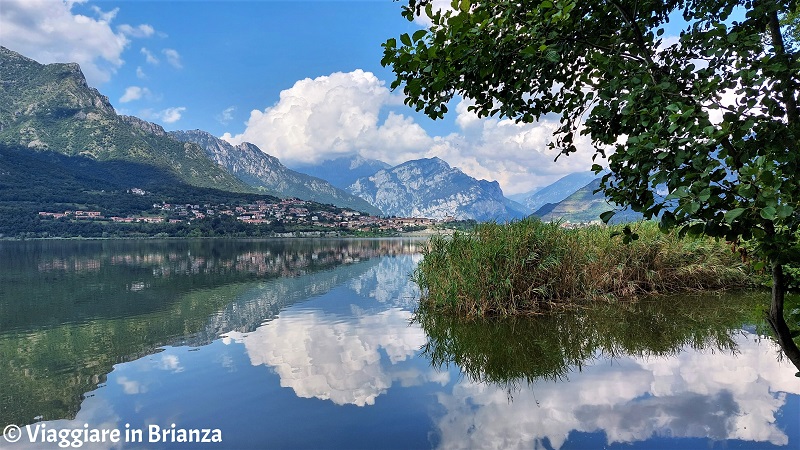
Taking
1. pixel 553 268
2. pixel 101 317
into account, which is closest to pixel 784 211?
pixel 553 268

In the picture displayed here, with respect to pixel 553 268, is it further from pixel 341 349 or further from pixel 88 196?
pixel 88 196

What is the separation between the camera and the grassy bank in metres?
13.1

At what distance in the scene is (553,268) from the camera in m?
13.9

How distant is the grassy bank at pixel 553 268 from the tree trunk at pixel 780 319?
9.93 meters

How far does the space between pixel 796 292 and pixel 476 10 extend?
307 cm

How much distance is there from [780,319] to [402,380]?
22.9 ft

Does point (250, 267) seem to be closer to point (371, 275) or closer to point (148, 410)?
point (371, 275)

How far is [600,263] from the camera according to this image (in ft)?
49.7

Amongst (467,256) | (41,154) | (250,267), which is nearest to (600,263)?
(467,256)

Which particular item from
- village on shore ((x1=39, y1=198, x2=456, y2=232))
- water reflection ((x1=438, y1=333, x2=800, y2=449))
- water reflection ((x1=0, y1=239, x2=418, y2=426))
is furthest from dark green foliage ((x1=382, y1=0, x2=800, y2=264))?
village on shore ((x1=39, y1=198, x2=456, y2=232))

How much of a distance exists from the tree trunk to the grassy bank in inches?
391

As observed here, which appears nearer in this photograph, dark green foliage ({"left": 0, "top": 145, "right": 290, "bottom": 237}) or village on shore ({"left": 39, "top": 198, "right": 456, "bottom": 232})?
dark green foliage ({"left": 0, "top": 145, "right": 290, "bottom": 237})

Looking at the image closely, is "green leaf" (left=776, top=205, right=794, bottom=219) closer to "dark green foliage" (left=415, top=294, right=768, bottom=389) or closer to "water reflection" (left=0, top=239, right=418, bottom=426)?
"dark green foliage" (left=415, top=294, right=768, bottom=389)

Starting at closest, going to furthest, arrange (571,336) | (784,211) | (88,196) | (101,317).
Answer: (784,211), (571,336), (101,317), (88,196)
